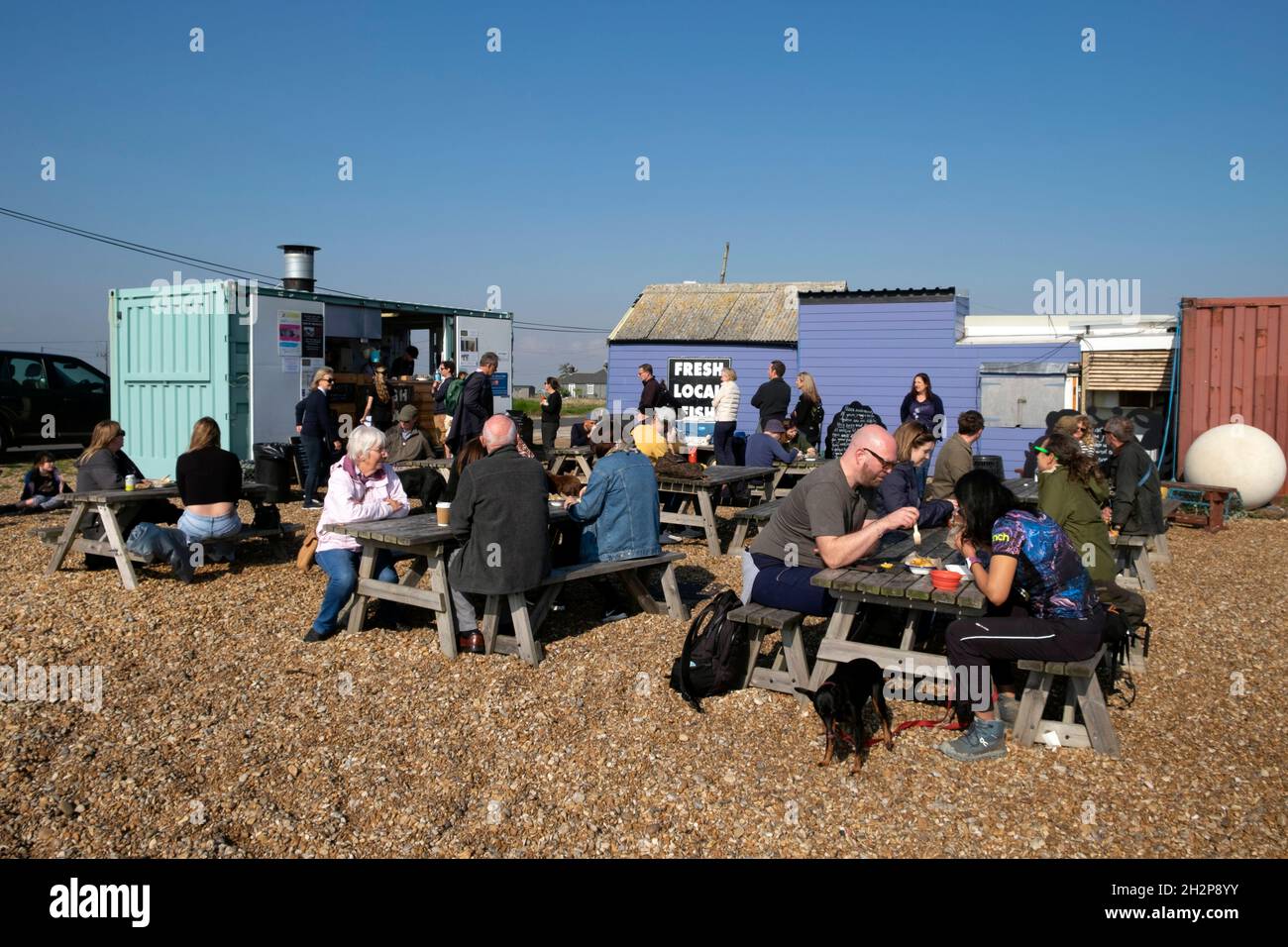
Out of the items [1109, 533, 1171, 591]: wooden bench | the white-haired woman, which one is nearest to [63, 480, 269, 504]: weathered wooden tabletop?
the white-haired woman

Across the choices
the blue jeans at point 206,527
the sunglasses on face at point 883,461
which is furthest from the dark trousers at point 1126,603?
the blue jeans at point 206,527

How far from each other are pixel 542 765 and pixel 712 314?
52.1 feet

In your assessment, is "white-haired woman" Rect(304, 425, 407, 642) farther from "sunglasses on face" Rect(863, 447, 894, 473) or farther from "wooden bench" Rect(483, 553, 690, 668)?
"sunglasses on face" Rect(863, 447, 894, 473)

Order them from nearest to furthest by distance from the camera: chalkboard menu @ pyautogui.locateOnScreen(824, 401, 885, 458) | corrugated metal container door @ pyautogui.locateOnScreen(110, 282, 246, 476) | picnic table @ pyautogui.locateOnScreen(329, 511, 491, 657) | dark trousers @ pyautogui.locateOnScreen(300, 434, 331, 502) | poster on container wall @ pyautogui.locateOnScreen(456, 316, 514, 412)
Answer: picnic table @ pyautogui.locateOnScreen(329, 511, 491, 657)
dark trousers @ pyautogui.locateOnScreen(300, 434, 331, 502)
chalkboard menu @ pyautogui.locateOnScreen(824, 401, 885, 458)
corrugated metal container door @ pyautogui.locateOnScreen(110, 282, 246, 476)
poster on container wall @ pyautogui.locateOnScreen(456, 316, 514, 412)

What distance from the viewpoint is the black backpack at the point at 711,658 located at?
4961mm

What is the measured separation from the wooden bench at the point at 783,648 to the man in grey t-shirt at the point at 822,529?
11 cm

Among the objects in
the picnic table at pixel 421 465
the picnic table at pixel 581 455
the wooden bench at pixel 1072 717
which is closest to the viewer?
the wooden bench at pixel 1072 717

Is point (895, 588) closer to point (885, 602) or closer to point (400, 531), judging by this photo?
point (885, 602)

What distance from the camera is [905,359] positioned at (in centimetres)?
1603

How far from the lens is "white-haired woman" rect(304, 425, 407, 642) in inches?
242

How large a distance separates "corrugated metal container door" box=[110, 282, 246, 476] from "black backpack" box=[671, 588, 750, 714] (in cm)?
899

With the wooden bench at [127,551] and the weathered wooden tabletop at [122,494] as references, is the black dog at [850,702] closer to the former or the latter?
the wooden bench at [127,551]
